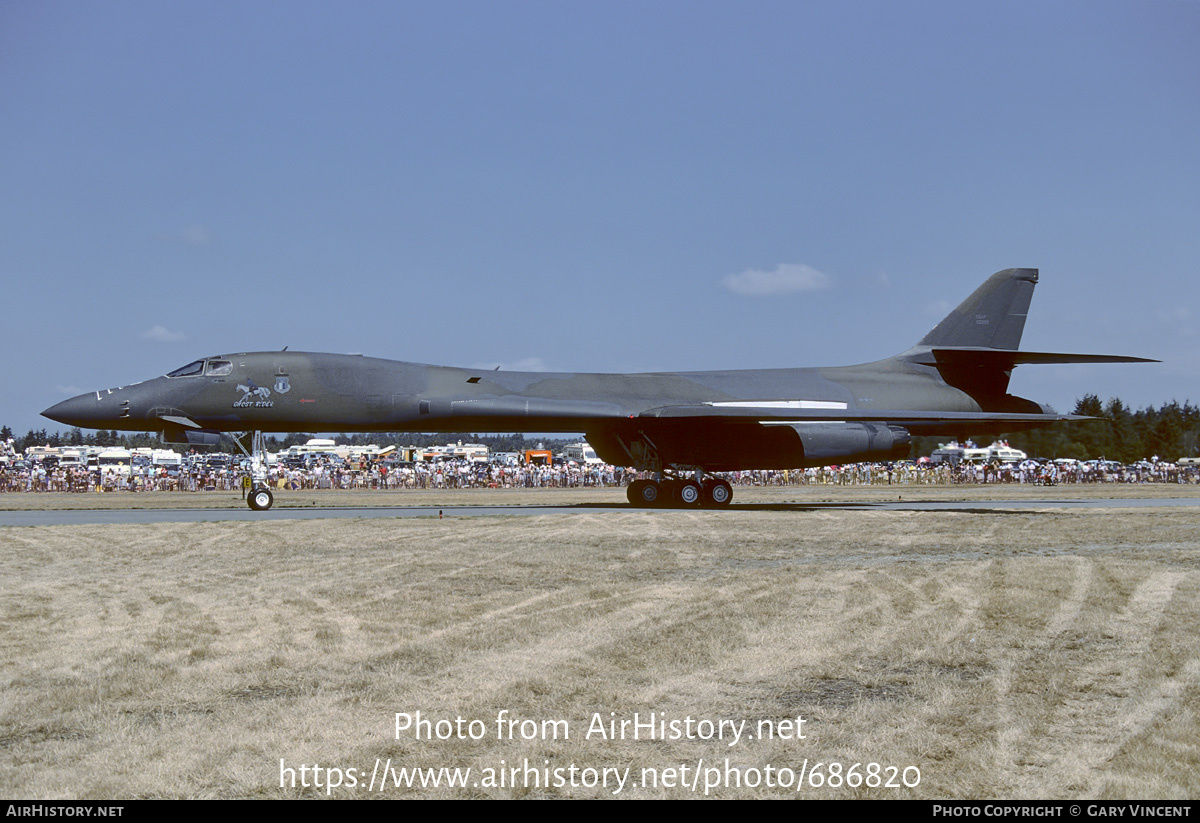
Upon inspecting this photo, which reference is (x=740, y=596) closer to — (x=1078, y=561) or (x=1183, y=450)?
(x=1078, y=561)

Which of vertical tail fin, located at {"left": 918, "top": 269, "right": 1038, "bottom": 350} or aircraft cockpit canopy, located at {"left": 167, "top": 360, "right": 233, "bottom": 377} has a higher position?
vertical tail fin, located at {"left": 918, "top": 269, "right": 1038, "bottom": 350}

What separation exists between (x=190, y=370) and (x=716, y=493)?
11.0m

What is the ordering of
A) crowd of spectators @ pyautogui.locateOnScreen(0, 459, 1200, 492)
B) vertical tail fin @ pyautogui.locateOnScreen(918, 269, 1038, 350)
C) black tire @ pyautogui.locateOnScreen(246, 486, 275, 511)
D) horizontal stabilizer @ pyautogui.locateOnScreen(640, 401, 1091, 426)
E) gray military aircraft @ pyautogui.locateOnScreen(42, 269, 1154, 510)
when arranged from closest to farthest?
Result: gray military aircraft @ pyautogui.locateOnScreen(42, 269, 1154, 510)
black tire @ pyautogui.locateOnScreen(246, 486, 275, 511)
horizontal stabilizer @ pyautogui.locateOnScreen(640, 401, 1091, 426)
vertical tail fin @ pyautogui.locateOnScreen(918, 269, 1038, 350)
crowd of spectators @ pyautogui.locateOnScreen(0, 459, 1200, 492)

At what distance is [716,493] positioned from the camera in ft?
71.5

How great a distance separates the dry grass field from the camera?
3.77m

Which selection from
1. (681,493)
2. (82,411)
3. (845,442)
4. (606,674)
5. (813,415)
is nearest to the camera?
(606,674)

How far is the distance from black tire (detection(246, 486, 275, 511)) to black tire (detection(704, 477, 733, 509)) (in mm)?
9094

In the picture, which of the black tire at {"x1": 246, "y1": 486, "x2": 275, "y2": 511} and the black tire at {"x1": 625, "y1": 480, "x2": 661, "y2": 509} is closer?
the black tire at {"x1": 246, "y1": 486, "x2": 275, "y2": 511}

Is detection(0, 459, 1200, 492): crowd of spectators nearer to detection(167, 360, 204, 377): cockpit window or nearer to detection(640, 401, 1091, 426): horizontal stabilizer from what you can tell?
detection(640, 401, 1091, 426): horizontal stabilizer

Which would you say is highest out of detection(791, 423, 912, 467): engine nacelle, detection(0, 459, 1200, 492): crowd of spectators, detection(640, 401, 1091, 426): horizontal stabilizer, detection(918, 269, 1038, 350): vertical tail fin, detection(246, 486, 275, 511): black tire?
detection(918, 269, 1038, 350): vertical tail fin

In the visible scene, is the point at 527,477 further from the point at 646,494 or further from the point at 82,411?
the point at 82,411

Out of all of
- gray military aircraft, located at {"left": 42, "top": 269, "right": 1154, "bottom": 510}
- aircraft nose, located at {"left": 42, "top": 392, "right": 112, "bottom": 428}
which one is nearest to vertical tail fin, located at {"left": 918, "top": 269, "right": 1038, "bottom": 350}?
gray military aircraft, located at {"left": 42, "top": 269, "right": 1154, "bottom": 510}

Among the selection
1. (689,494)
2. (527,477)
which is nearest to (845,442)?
(689,494)

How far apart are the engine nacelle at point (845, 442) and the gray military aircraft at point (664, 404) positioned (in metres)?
0.03
